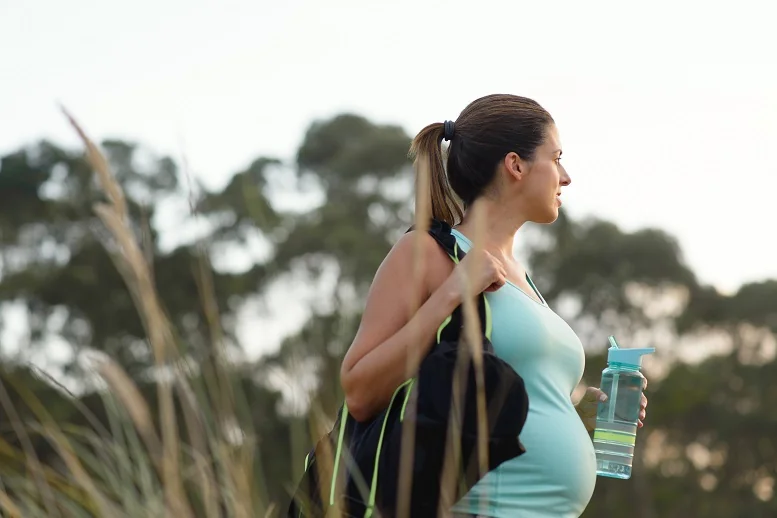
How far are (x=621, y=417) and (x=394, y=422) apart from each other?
26.4 inches

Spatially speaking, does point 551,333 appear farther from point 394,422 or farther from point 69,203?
point 69,203

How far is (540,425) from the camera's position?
6.57 feet

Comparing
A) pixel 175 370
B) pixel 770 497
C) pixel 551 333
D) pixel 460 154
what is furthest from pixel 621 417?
pixel 770 497

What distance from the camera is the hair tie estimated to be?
7.72 feet

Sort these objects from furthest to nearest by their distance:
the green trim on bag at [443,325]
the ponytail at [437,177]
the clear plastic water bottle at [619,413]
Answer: the ponytail at [437,177] → the clear plastic water bottle at [619,413] → the green trim on bag at [443,325]

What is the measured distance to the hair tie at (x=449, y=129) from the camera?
2.35 metres

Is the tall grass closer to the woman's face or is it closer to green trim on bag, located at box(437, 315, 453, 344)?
Result: green trim on bag, located at box(437, 315, 453, 344)

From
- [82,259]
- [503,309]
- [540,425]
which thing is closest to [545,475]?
[540,425]

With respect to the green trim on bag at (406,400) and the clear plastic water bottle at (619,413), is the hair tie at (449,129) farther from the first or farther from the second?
the green trim on bag at (406,400)

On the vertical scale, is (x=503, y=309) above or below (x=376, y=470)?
above

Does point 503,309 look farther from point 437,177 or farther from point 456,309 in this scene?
point 437,177

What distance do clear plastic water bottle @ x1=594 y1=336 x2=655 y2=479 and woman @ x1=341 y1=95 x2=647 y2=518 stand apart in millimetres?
36

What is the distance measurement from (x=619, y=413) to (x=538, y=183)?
19.3 inches

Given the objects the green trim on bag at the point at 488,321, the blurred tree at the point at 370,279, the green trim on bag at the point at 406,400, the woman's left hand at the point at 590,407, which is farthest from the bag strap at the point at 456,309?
the blurred tree at the point at 370,279
